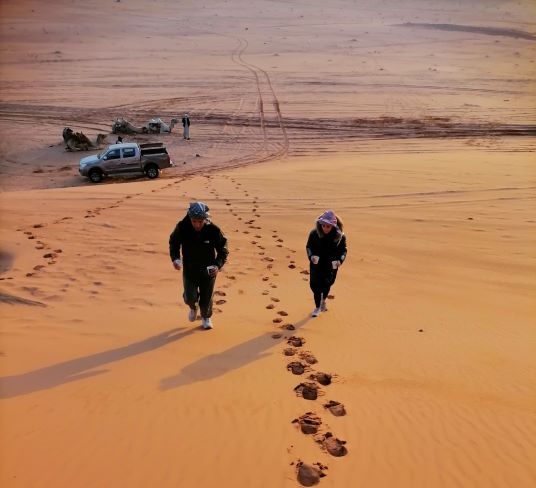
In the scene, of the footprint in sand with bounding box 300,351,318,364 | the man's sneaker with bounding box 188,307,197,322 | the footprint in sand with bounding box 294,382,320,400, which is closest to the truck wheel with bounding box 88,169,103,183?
the man's sneaker with bounding box 188,307,197,322

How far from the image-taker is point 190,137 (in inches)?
899

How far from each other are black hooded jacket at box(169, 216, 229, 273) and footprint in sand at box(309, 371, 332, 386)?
5.27ft

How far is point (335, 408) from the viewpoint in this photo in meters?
4.36

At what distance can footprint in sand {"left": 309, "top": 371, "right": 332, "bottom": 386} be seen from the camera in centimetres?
483

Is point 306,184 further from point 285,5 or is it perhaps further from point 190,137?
point 285,5

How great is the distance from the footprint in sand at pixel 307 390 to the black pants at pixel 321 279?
5.77 ft

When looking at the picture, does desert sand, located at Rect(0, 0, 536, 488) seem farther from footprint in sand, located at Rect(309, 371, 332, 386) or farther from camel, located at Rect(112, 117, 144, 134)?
camel, located at Rect(112, 117, 144, 134)

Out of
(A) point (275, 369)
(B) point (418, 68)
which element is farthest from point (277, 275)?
(B) point (418, 68)

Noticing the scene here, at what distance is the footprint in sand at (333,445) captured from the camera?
3797 millimetres

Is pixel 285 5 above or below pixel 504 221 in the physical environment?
above

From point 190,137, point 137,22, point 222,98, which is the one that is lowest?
point 190,137

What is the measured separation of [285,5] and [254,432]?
80.9m

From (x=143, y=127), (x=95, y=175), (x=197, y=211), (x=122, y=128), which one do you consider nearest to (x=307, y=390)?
(x=197, y=211)

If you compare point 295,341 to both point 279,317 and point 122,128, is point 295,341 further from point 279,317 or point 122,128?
point 122,128
